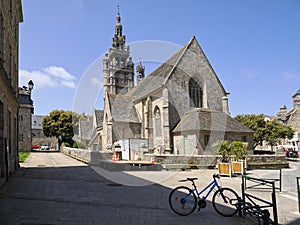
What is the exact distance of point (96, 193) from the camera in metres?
9.34

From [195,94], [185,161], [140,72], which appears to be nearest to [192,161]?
[185,161]

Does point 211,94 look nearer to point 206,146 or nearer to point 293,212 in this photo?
point 206,146

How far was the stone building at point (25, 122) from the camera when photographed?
41194 millimetres

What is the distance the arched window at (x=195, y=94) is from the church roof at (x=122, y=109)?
761 centimetres

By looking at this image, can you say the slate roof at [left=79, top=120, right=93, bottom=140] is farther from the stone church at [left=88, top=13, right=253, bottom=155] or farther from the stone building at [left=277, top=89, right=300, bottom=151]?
the stone building at [left=277, top=89, right=300, bottom=151]

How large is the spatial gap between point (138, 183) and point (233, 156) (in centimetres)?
758

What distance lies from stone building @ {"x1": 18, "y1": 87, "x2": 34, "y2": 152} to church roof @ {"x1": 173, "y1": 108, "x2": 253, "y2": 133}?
87.9 ft

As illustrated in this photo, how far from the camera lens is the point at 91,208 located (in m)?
6.98

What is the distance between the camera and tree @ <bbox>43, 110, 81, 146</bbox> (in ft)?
160

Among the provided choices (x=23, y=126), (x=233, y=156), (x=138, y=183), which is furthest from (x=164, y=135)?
(x=23, y=126)

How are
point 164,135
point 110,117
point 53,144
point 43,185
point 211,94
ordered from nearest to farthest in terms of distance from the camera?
point 43,185, point 164,135, point 211,94, point 110,117, point 53,144

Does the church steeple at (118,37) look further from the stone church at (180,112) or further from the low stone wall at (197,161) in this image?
the low stone wall at (197,161)

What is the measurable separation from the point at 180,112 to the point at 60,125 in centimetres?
2928

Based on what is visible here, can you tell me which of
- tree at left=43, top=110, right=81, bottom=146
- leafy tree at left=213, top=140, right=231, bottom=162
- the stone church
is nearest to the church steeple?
tree at left=43, top=110, right=81, bottom=146
